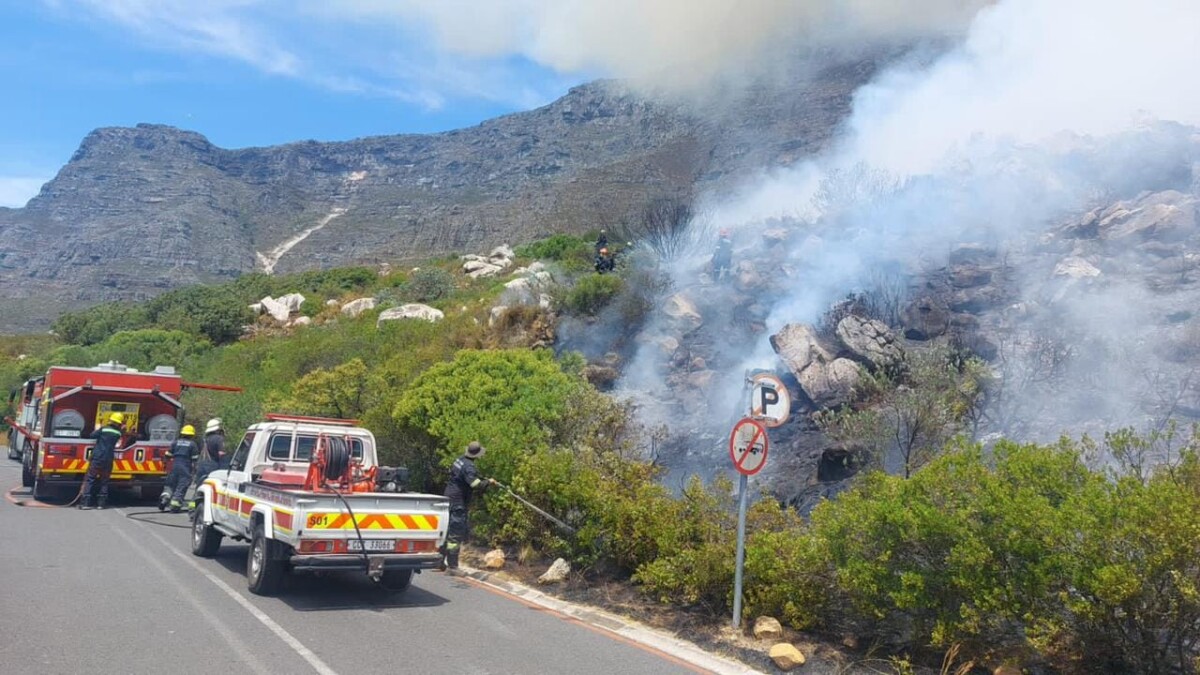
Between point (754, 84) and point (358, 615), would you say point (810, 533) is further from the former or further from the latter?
point (754, 84)

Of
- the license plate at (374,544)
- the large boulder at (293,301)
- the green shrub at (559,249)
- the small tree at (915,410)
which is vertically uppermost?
the green shrub at (559,249)

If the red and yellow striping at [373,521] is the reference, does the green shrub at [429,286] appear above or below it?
above

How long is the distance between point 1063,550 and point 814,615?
2.28m

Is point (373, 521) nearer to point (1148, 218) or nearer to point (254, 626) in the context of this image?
point (254, 626)

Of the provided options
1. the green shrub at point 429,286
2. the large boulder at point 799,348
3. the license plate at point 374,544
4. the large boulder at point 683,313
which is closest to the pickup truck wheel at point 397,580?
the license plate at point 374,544

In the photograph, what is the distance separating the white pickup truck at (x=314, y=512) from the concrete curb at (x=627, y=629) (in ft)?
4.13

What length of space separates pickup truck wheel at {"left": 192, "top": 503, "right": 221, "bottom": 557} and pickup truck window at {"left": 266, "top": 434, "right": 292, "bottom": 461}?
4.36 ft

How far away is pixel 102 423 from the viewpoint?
1673 cm

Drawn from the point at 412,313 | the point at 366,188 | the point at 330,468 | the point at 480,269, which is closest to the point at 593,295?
the point at 412,313

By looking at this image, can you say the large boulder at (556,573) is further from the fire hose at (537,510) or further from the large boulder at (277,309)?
the large boulder at (277,309)

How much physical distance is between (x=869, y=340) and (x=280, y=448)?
12604 mm

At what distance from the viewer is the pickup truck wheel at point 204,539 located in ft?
35.0

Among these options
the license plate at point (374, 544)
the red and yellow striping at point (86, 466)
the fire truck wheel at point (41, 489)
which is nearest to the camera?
the license plate at point (374, 544)

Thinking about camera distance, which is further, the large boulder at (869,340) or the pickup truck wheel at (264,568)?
the large boulder at (869,340)
